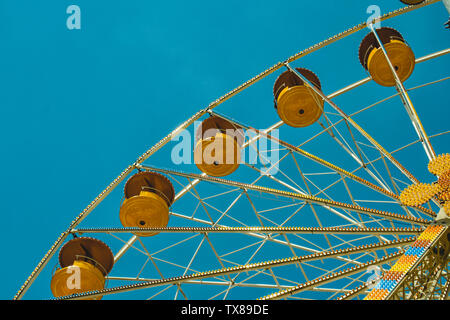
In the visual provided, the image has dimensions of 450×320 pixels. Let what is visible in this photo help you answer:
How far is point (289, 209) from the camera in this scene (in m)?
23.8

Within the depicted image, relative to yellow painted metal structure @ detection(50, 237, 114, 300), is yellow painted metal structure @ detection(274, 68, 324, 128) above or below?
above

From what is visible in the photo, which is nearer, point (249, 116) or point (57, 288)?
point (57, 288)

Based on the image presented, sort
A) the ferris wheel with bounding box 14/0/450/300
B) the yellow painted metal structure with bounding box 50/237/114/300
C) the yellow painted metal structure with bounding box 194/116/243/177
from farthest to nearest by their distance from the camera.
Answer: the yellow painted metal structure with bounding box 194/116/243/177
the yellow painted metal structure with bounding box 50/237/114/300
the ferris wheel with bounding box 14/0/450/300

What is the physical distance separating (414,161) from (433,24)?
24.5ft

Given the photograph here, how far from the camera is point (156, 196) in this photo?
1307cm

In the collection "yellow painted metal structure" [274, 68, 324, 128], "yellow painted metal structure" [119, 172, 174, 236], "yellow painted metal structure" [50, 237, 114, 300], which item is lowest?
"yellow painted metal structure" [50, 237, 114, 300]

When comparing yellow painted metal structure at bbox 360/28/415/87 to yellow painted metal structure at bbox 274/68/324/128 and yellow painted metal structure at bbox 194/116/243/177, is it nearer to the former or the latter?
yellow painted metal structure at bbox 274/68/324/128

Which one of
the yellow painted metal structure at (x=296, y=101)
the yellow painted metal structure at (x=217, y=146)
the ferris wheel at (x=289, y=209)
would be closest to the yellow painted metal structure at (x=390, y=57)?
the ferris wheel at (x=289, y=209)

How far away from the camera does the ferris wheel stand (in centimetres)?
848

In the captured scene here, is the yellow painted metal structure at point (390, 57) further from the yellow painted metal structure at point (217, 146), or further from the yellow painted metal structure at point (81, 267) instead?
the yellow painted metal structure at point (81, 267)

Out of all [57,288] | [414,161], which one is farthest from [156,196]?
[414,161]

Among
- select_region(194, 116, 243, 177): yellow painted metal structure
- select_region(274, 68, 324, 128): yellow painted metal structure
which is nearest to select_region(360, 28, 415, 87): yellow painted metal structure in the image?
select_region(274, 68, 324, 128): yellow painted metal structure

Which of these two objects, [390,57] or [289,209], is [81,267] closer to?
[390,57]
